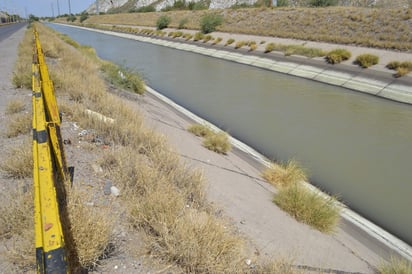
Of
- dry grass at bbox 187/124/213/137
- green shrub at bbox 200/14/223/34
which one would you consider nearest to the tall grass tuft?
dry grass at bbox 187/124/213/137

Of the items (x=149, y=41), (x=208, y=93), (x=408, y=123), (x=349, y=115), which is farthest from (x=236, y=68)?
(x=149, y=41)

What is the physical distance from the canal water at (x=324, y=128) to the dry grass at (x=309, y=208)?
5.69 feet

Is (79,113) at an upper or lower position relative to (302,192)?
upper

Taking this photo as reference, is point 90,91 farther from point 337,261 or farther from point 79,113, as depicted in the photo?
point 337,261

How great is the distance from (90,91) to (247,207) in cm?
703

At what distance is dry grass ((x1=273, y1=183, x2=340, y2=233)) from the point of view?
5547 millimetres

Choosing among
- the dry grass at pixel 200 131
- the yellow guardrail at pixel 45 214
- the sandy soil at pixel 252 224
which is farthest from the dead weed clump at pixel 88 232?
the dry grass at pixel 200 131

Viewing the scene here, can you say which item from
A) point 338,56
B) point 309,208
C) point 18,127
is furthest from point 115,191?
point 338,56

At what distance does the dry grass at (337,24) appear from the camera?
24047mm

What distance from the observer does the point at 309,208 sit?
224 inches

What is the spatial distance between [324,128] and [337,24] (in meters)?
22.9

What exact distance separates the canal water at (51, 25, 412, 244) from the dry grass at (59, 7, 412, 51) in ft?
26.8

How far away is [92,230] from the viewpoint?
3.21 meters

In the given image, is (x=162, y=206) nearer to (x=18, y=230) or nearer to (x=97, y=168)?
(x=18, y=230)
